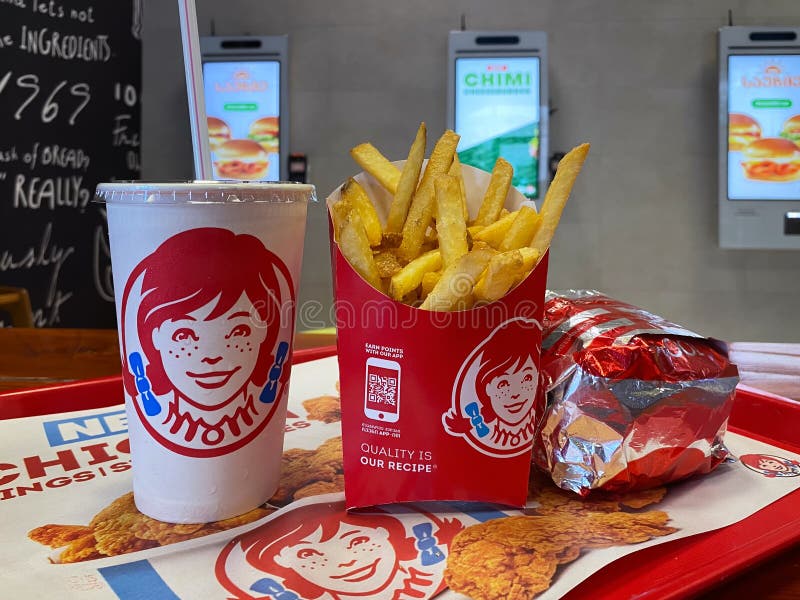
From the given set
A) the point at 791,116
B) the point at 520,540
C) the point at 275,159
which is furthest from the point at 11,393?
the point at 791,116

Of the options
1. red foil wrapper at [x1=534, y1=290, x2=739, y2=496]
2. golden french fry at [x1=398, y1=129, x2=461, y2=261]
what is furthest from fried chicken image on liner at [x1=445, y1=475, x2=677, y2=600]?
golden french fry at [x1=398, y1=129, x2=461, y2=261]

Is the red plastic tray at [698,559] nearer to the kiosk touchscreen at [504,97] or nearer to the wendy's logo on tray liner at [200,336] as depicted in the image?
the wendy's logo on tray liner at [200,336]

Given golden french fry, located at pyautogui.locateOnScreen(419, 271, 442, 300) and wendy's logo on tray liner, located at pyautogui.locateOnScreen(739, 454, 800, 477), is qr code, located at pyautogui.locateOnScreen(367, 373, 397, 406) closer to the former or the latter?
golden french fry, located at pyautogui.locateOnScreen(419, 271, 442, 300)

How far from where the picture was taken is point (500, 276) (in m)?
0.82

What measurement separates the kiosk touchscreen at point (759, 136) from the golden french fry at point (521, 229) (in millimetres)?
4464

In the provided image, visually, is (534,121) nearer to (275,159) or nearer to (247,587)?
(275,159)

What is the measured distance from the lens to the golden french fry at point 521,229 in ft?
2.95

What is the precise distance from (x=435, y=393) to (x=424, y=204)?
11.2 inches

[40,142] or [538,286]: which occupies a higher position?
[40,142]

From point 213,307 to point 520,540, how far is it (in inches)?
20.1

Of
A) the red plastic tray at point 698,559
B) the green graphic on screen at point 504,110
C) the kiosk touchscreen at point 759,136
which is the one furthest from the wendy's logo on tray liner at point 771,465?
the kiosk touchscreen at point 759,136

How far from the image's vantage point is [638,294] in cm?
522

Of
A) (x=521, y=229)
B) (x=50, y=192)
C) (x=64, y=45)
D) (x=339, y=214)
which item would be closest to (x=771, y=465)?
(x=521, y=229)

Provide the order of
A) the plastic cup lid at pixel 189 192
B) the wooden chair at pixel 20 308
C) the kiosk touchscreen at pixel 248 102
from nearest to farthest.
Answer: the plastic cup lid at pixel 189 192, the wooden chair at pixel 20 308, the kiosk touchscreen at pixel 248 102
